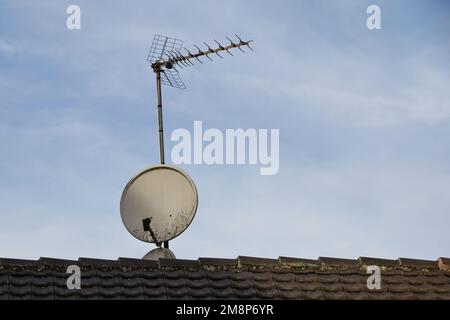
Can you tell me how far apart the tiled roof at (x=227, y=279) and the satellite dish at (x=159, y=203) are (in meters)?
3.62

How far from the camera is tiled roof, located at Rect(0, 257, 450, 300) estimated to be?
13.5 metres

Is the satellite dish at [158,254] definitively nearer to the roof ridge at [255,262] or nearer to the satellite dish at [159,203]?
the satellite dish at [159,203]

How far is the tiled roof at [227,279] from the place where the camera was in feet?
44.2

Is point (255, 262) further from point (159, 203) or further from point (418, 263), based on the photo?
point (159, 203)

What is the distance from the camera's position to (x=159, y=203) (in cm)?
1786

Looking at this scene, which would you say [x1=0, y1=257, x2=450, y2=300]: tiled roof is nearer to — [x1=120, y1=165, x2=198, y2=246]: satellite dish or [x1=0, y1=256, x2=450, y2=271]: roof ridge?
[x1=0, y1=256, x2=450, y2=271]: roof ridge

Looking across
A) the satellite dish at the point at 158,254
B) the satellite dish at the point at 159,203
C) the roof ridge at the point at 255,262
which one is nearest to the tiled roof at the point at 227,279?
the roof ridge at the point at 255,262

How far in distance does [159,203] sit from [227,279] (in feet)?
13.0
